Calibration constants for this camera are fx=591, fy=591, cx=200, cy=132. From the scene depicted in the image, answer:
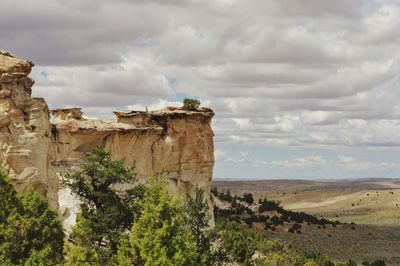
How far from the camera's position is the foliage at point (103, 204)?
32.0m

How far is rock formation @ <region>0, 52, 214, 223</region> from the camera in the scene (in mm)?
39875

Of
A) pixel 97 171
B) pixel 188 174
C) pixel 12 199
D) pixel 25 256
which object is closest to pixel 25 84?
pixel 97 171

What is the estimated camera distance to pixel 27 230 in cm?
2883

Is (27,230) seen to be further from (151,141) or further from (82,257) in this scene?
(151,141)

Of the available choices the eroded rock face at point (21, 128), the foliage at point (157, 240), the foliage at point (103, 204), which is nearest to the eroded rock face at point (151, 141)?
the eroded rock face at point (21, 128)

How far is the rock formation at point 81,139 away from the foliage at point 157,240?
8180mm

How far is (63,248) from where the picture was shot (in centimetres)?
2994

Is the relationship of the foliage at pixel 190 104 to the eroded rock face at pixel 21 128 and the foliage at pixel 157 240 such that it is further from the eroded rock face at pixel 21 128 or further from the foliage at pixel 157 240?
the foliage at pixel 157 240

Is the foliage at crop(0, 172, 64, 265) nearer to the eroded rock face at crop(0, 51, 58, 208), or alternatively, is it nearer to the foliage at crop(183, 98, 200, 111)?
the eroded rock face at crop(0, 51, 58, 208)

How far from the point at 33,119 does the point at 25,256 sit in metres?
14.7

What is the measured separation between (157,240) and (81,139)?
107ft

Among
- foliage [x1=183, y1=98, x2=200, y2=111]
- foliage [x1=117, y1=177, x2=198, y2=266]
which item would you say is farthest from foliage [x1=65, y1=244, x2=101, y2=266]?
foliage [x1=183, y1=98, x2=200, y2=111]

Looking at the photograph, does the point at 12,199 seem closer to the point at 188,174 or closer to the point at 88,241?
the point at 88,241

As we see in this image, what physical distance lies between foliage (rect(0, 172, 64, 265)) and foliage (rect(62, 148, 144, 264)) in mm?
1586
